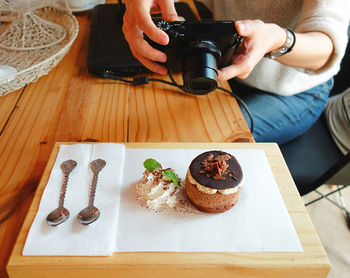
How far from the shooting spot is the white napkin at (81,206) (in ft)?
1.40

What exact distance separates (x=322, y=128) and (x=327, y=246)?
21.9 inches

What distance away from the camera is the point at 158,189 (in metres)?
0.51

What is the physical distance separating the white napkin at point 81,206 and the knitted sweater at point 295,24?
0.54 m

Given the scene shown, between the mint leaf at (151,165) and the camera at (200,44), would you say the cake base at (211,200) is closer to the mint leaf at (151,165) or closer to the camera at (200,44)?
the mint leaf at (151,165)

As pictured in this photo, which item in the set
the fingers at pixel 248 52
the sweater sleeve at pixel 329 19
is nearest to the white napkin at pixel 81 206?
the fingers at pixel 248 52

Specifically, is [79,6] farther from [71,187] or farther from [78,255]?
[78,255]

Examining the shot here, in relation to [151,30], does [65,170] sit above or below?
below

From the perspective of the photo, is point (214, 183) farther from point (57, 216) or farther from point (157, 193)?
point (57, 216)

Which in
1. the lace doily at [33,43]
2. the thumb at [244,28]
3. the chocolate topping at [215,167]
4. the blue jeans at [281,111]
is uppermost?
the thumb at [244,28]

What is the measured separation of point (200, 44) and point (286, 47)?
0.29m

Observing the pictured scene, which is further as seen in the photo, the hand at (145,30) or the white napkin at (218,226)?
the hand at (145,30)

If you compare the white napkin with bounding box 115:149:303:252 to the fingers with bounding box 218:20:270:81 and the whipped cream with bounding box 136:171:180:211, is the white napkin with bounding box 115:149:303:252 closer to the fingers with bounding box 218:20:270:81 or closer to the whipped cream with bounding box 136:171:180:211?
the whipped cream with bounding box 136:171:180:211

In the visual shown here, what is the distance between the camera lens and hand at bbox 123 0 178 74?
0.55m

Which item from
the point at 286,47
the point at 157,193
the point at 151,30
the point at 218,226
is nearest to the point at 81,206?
the point at 157,193
